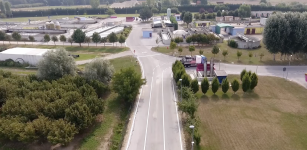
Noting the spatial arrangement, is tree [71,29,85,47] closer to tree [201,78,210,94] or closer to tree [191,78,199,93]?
tree [191,78,199,93]

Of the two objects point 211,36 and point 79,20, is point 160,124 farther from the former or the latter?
point 79,20

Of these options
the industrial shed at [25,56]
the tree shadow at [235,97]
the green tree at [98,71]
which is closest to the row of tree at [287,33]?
the tree shadow at [235,97]

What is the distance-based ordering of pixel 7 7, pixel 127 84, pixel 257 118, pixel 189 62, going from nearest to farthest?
pixel 257 118 → pixel 127 84 → pixel 189 62 → pixel 7 7

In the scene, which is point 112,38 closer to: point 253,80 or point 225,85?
point 225,85

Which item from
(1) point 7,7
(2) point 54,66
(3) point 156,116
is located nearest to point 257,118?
(3) point 156,116

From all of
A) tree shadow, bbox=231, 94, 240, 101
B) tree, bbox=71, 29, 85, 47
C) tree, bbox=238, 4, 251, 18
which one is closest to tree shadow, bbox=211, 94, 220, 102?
tree shadow, bbox=231, 94, 240, 101

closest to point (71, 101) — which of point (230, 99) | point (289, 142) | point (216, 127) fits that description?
point (216, 127)
